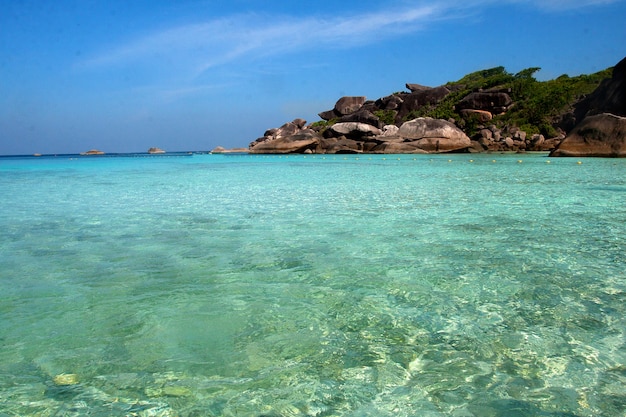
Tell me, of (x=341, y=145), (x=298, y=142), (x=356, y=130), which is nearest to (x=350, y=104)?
(x=298, y=142)

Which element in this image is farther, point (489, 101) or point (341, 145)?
point (489, 101)

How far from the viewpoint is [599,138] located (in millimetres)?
21109

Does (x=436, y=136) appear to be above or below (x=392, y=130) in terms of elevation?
below

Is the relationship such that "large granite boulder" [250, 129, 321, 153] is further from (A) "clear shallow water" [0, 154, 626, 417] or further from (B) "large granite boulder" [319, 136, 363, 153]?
(A) "clear shallow water" [0, 154, 626, 417]

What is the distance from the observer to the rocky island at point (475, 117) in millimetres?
35125

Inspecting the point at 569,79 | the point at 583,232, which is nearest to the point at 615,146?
the point at 583,232

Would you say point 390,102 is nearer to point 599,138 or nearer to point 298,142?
point 298,142

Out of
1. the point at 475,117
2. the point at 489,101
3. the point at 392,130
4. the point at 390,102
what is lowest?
the point at 392,130

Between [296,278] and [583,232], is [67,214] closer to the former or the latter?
[296,278]

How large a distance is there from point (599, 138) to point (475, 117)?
2323 centimetres

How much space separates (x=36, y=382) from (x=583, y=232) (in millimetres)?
5288

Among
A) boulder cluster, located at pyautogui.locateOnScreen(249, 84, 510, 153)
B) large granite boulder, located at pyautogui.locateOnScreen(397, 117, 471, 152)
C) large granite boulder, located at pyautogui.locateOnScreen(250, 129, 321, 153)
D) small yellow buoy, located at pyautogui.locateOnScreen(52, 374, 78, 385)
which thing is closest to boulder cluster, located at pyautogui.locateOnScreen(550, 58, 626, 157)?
boulder cluster, located at pyautogui.locateOnScreen(249, 84, 510, 153)

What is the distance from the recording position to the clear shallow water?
73.9 inches

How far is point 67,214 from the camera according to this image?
711 centimetres
